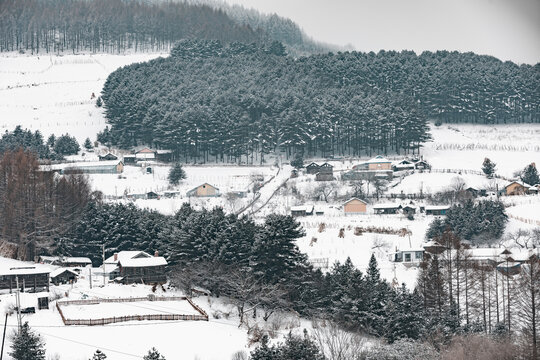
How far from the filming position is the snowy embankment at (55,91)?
302 feet

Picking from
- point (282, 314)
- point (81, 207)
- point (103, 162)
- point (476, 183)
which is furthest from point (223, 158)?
point (282, 314)

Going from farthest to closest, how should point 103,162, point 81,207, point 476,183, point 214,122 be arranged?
point 214,122
point 103,162
point 476,183
point 81,207

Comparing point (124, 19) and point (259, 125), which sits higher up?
point (124, 19)

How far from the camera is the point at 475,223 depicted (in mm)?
57250

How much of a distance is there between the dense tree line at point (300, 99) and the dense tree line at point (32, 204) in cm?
2808

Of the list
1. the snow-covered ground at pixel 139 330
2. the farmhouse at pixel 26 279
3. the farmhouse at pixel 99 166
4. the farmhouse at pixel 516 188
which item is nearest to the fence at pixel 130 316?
the snow-covered ground at pixel 139 330

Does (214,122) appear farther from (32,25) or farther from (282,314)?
(32,25)

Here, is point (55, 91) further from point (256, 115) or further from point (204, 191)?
point (204, 191)

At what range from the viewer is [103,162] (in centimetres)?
7694

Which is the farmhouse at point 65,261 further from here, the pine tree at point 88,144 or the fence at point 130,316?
the pine tree at point 88,144

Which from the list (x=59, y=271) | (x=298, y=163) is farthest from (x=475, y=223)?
(x=59, y=271)

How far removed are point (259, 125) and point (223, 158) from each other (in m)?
4.71

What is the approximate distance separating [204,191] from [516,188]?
23.6 metres

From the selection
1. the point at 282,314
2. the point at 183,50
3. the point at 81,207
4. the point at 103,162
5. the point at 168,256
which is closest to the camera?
the point at 282,314
